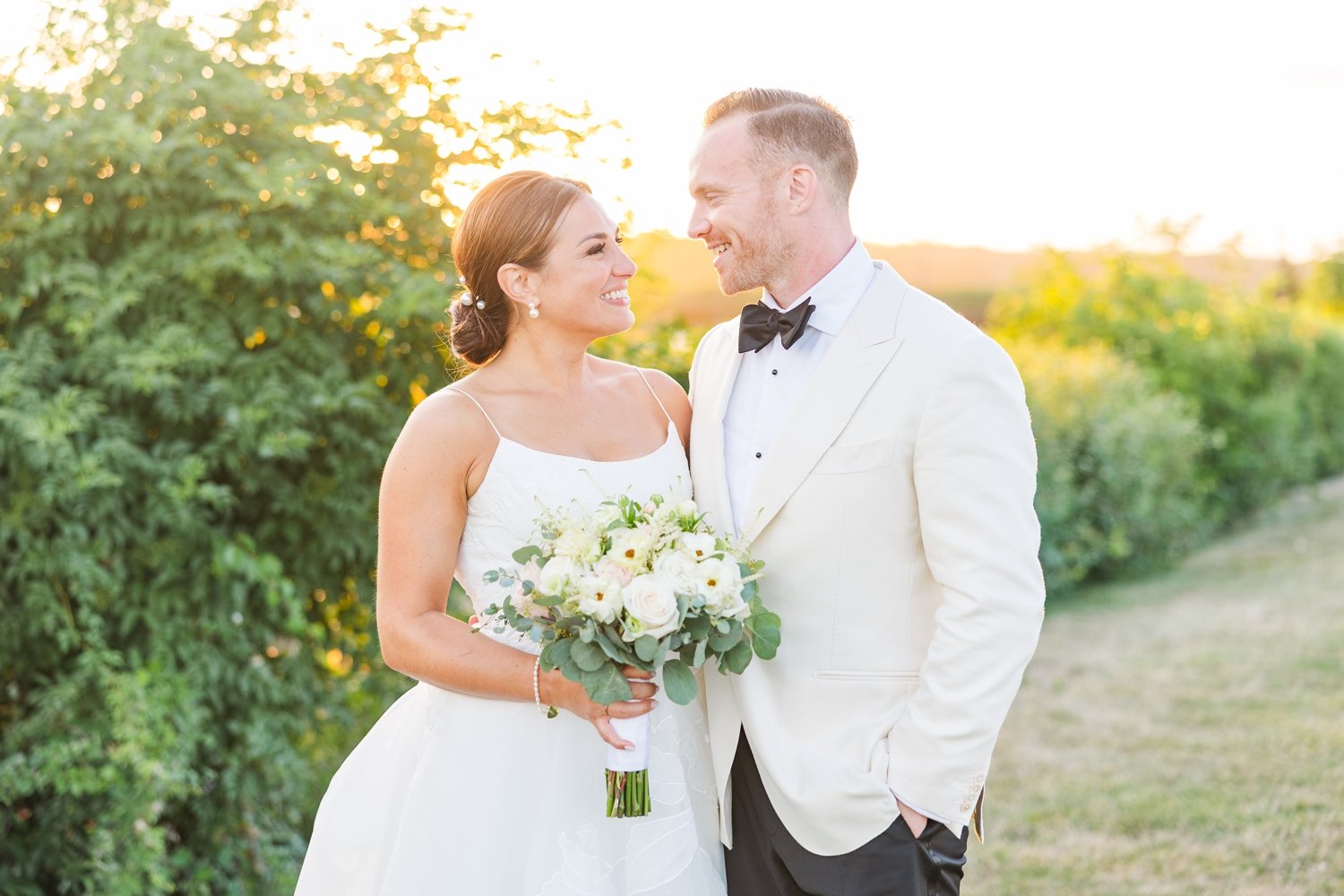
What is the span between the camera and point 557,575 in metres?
2.30

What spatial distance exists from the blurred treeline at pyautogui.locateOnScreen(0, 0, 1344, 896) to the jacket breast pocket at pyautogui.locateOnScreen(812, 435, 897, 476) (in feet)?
6.30

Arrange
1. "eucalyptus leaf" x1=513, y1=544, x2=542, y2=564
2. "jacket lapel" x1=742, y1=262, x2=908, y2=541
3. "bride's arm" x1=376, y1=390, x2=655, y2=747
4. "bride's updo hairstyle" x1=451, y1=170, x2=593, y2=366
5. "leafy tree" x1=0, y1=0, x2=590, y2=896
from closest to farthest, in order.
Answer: "eucalyptus leaf" x1=513, y1=544, x2=542, y2=564, "jacket lapel" x1=742, y1=262, x2=908, y2=541, "bride's arm" x1=376, y1=390, x2=655, y2=747, "bride's updo hairstyle" x1=451, y1=170, x2=593, y2=366, "leafy tree" x1=0, y1=0, x2=590, y2=896

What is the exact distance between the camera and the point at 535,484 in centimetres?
282

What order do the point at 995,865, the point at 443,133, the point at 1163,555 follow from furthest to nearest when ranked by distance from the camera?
the point at 1163,555 → the point at 995,865 → the point at 443,133

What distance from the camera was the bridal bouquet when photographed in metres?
2.26

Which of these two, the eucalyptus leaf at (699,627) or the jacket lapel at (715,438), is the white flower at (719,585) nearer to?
the eucalyptus leaf at (699,627)

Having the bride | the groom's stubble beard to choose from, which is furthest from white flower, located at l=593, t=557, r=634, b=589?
the groom's stubble beard

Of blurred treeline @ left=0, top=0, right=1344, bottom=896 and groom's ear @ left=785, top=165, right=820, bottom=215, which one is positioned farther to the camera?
blurred treeline @ left=0, top=0, right=1344, bottom=896

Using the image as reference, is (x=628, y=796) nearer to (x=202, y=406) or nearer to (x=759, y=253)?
(x=759, y=253)

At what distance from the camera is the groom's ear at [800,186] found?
2.78 metres

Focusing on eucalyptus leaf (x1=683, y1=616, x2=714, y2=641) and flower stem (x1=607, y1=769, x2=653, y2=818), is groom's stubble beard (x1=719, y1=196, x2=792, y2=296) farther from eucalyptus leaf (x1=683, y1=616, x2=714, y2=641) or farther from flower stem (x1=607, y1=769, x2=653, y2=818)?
flower stem (x1=607, y1=769, x2=653, y2=818)

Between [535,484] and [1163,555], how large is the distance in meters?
10.8

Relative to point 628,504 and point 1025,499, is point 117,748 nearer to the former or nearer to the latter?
point 628,504

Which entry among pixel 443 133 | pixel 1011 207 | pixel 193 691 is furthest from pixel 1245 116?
pixel 193 691
